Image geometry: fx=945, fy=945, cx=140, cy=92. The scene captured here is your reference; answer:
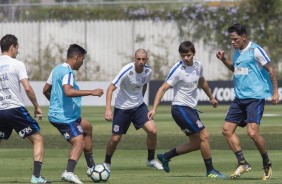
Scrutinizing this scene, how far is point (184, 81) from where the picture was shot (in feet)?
50.3

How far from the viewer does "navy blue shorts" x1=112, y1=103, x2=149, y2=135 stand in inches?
658

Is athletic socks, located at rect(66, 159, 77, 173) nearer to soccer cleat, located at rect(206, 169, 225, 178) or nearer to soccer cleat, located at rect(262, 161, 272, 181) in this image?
soccer cleat, located at rect(206, 169, 225, 178)

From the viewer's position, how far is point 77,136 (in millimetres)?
13922

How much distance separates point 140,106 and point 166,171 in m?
1.40

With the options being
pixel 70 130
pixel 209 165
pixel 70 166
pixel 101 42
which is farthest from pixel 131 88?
pixel 101 42

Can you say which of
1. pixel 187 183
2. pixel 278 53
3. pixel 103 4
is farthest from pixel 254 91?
pixel 103 4

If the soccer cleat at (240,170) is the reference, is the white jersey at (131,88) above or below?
above

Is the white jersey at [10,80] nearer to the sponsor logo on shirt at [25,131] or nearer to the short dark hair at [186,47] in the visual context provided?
the sponsor logo on shirt at [25,131]

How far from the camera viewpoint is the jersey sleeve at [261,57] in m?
14.4

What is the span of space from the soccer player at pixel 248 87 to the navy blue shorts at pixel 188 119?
2.31ft

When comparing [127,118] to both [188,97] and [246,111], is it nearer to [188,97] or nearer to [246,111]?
[188,97]

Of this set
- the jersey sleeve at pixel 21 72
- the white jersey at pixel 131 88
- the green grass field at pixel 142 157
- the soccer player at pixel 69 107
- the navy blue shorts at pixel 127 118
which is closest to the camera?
the jersey sleeve at pixel 21 72

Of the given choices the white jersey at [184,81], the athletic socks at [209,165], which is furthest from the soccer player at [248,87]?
the white jersey at [184,81]

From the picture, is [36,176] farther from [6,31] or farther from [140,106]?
[6,31]
